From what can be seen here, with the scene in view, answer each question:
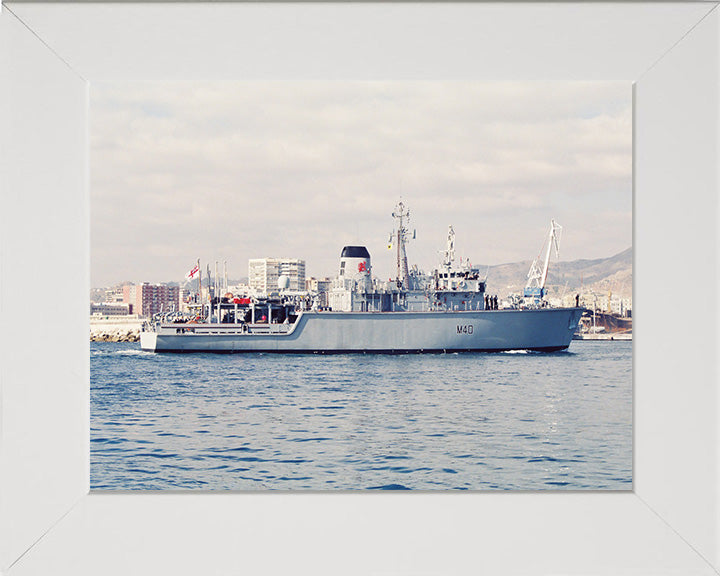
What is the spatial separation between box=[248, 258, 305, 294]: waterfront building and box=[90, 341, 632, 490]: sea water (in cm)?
207

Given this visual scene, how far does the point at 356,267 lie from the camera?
1677cm

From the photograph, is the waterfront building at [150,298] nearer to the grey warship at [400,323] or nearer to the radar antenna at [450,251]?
the grey warship at [400,323]

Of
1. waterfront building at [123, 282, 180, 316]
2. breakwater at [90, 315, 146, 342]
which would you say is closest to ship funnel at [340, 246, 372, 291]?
waterfront building at [123, 282, 180, 316]

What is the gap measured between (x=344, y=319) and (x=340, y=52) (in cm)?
1216

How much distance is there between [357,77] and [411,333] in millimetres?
11965

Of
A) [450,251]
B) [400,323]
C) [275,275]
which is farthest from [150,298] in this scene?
[450,251]

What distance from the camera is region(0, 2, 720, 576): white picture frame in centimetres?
215

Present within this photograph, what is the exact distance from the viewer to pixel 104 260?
75.5 ft

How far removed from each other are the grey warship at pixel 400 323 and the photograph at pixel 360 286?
0.05 m

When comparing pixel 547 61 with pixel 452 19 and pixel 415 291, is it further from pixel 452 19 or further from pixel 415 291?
pixel 415 291

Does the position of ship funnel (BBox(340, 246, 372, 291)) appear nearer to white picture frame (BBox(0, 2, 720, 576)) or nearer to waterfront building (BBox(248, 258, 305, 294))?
waterfront building (BBox(248, 258, 305, 294))

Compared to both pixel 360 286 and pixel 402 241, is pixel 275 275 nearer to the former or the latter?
pixel 360 286
